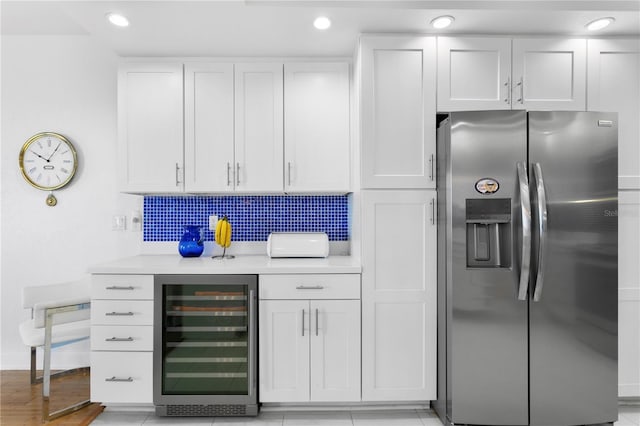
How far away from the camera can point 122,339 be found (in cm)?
231

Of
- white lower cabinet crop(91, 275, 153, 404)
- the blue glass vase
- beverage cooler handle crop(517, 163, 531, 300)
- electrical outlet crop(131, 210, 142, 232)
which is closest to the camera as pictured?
beverage cooler handle crop(517, 163, 531, 300)

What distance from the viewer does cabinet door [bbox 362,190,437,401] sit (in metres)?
2.34

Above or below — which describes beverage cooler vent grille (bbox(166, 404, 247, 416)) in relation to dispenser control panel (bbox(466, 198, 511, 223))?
below

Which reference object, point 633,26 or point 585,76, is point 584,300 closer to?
point 585,76

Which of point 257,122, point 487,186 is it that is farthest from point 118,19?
point 487,186

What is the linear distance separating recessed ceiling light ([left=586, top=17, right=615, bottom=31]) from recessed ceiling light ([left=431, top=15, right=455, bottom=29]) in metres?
0.81

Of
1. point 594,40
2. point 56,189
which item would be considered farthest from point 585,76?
point 56,189

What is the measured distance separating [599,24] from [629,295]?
1.60 meters

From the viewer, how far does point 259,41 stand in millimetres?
2527

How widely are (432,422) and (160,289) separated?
178cm

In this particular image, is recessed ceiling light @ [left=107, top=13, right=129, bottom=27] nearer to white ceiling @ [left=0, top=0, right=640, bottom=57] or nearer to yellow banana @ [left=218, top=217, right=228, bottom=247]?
white ceiling @ [left=0, top=0, right=640, bottom=57]

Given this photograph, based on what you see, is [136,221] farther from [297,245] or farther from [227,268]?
[297,245]

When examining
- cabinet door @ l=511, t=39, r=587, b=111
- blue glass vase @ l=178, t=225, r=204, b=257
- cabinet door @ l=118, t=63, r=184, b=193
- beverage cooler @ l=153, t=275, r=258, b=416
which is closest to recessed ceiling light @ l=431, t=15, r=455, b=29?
cabinet door @ l=511, t=39, r=587, b=111

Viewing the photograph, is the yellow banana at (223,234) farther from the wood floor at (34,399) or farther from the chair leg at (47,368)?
the wood floor at (34,399)
